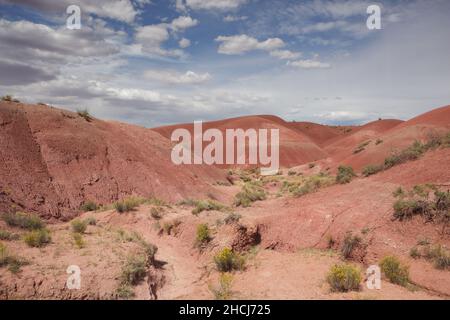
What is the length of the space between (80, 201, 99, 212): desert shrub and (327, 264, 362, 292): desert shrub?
12.9 meters

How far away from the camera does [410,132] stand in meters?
32.0

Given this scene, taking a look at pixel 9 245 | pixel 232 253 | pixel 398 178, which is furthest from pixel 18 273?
pixel 398 178

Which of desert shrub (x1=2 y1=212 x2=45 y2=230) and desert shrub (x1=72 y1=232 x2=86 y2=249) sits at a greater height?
desert shrub (x1=2 y1=212 x2=45 y2=230)

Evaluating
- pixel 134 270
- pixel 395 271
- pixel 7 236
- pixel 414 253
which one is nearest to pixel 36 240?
pixel 7 236

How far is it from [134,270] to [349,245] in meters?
6.01

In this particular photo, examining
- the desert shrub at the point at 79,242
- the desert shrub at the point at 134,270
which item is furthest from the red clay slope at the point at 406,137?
the desert shrub at the point at 79,242

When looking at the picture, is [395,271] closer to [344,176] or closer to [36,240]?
[36,240]

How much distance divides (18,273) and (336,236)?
864 cm

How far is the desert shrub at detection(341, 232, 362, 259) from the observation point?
10164 mm

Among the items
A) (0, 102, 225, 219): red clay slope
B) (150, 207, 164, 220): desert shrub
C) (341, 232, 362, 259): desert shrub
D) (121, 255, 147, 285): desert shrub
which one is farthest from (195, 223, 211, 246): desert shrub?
(0, 102, 225, 219): red clay slope

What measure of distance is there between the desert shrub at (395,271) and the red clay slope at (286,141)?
44.2m

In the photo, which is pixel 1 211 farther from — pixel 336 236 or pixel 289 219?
pixel 336 236

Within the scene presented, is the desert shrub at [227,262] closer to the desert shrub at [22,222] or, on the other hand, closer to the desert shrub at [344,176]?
the desert shrub at [22,222]

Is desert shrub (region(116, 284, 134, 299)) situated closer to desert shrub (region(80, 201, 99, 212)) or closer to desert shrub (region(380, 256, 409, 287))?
desert shrub (region(380, 256, 409, 287))
